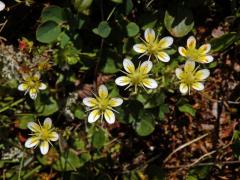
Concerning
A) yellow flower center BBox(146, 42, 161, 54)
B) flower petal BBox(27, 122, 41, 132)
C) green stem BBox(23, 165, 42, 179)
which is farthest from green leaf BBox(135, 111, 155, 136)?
green stem BBox(23, 165, 42, 179)

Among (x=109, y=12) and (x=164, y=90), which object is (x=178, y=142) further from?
(x=109, y=12)

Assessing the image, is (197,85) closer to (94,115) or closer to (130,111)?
(130,111)

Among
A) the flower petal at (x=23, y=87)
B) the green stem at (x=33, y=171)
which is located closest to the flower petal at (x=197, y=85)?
the flower petal at (x=23, y=87)

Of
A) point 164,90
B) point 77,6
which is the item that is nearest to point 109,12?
point 77,6

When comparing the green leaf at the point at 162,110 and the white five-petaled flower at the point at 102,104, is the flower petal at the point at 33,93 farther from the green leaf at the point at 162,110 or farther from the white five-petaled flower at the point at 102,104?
the green leaf at the point at 162,110

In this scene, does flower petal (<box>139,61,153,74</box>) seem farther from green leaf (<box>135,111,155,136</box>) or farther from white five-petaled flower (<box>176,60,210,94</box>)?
green leaf (<box>135,111,155,136</box>)

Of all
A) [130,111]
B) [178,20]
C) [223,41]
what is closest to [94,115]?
[130,111]
